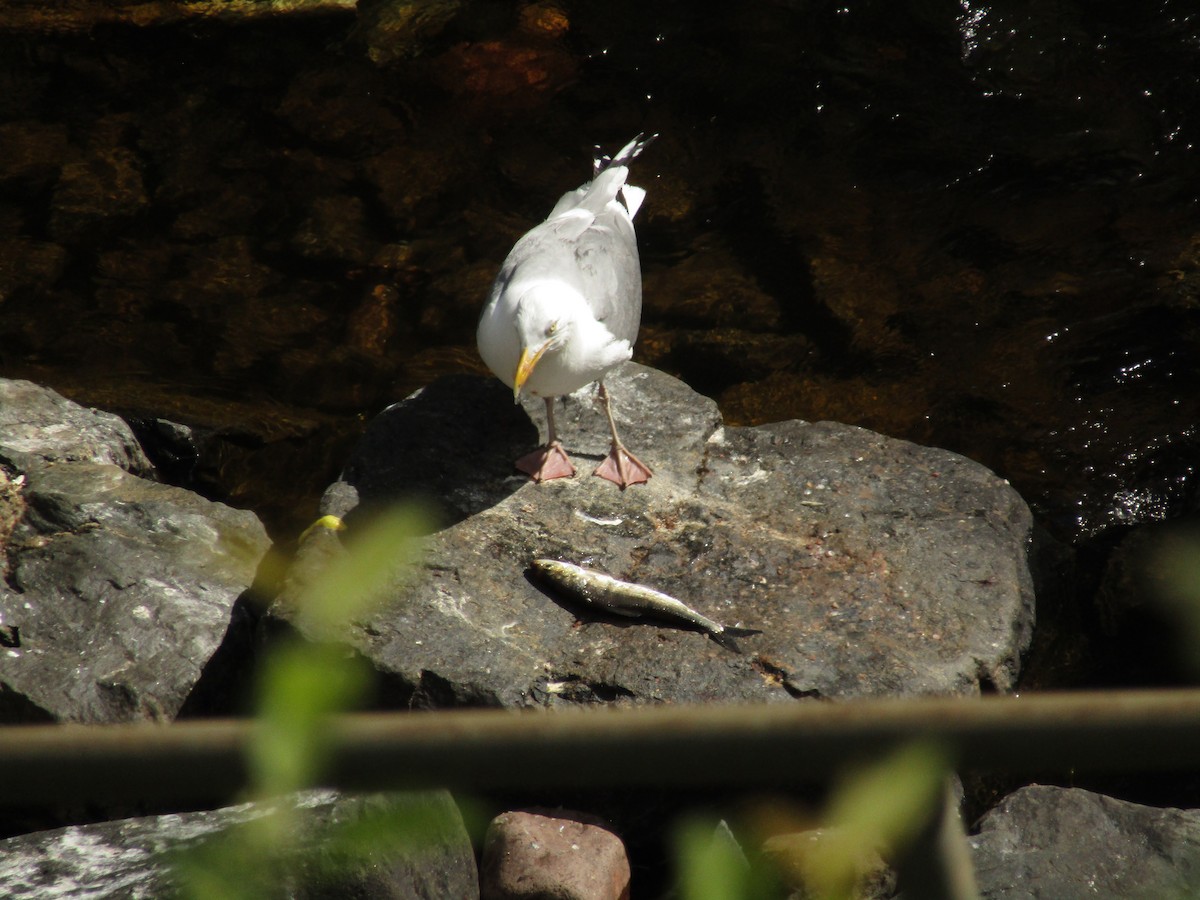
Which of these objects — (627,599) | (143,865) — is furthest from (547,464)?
(143,865)

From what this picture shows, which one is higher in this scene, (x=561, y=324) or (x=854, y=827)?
(x=854, y=827)

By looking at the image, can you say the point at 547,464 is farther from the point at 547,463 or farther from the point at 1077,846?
the point at 1077,846

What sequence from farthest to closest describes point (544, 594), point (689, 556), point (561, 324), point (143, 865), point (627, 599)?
point (561, 324) → point (689, 556) → point (544, 594) → point (627, 599) → point (143, 865)

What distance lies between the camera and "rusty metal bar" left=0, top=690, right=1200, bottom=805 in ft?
2.54

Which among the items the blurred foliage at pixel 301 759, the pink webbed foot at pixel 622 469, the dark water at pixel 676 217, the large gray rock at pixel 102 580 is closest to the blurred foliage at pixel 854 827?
the blurred foliage at pixel 301 759

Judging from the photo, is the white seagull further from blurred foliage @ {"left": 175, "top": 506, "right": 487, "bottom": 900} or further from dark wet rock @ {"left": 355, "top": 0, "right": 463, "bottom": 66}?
dark wet rock @ {"left": 355, "top": 0, "right": 463, "bottom": 66}

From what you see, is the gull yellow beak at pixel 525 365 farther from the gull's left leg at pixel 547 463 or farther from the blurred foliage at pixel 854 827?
the blurred foliage at pixel 854 827

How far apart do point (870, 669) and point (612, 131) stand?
5.54 metres

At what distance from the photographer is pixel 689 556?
4602 mm

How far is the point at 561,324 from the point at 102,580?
209 centimetres

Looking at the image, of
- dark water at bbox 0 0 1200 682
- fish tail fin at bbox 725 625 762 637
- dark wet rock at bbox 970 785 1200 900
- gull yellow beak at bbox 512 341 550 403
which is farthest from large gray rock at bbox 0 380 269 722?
dark wet rock at bbox 970 785 1200 900

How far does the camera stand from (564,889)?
362 cm

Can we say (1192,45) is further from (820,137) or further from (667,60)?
(667,60)

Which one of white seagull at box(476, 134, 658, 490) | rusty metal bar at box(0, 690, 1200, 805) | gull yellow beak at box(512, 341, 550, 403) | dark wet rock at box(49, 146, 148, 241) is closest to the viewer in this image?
rusty metal bar at box(0, 690, 1200, 805)
